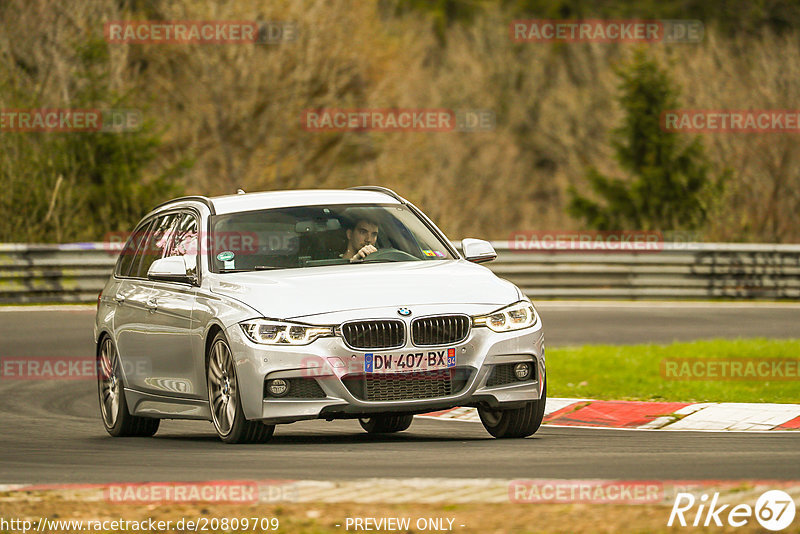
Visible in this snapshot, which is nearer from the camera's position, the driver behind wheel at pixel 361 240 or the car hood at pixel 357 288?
the car hood at pixel 357 288

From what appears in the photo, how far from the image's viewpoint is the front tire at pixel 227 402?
9.88 meters

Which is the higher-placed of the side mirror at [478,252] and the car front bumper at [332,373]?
the side mirror at [478,252]

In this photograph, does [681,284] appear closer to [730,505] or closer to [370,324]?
[370,324]

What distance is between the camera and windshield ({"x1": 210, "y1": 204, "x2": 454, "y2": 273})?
10.7 m

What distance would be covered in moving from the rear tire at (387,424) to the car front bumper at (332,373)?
79.4 inches

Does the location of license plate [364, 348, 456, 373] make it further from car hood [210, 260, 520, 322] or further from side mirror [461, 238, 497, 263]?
side mirror [461, 238, 497, 263]

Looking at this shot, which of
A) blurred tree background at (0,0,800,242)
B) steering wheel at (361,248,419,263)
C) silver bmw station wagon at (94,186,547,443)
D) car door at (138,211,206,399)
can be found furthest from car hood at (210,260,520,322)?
blurred tree background at (0,0,800,242)

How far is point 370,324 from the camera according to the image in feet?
31.3

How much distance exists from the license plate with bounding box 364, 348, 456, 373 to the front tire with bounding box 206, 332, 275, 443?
34.9 inches

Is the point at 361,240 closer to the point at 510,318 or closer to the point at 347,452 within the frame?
the point at 510,318

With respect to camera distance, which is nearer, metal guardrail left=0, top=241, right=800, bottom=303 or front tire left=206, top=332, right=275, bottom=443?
front tire left=206, top=332, right=275, bottom=443

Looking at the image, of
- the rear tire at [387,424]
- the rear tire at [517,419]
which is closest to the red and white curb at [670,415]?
the rear tire at [387,424]

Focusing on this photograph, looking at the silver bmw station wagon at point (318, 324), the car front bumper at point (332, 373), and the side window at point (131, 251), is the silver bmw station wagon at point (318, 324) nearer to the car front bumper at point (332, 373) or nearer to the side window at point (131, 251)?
the car front bumper at point (332, 373)

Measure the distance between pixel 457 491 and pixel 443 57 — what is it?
2227 inches
